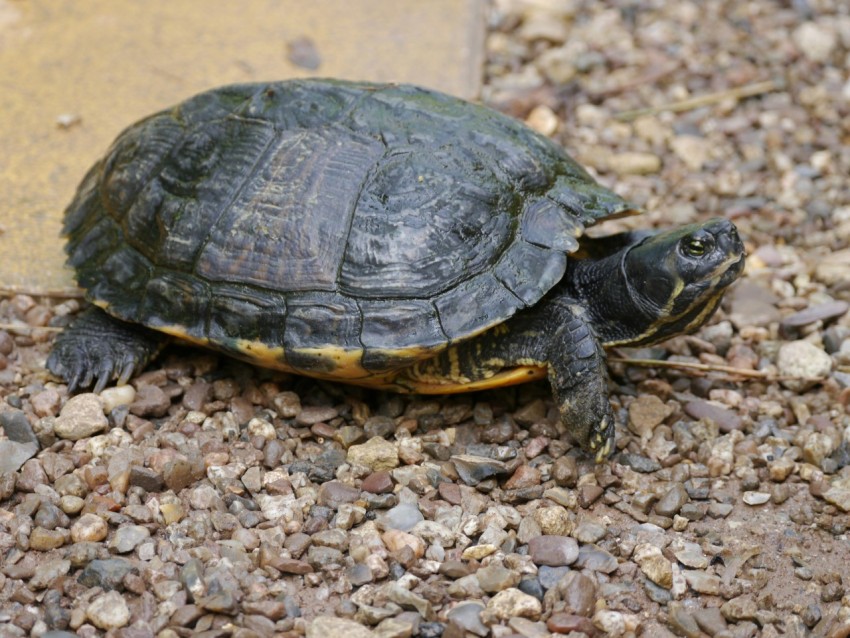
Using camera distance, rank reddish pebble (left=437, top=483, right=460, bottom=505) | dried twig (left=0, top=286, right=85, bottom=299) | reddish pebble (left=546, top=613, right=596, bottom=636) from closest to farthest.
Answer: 1. reddish pebble (left=546, top=613, right=596, bottom=636)
2. reddish pebble (left=437, top=483, right=460, bottom=505)
3. dried twig (left=0, top=286, right=85, bottom=299)

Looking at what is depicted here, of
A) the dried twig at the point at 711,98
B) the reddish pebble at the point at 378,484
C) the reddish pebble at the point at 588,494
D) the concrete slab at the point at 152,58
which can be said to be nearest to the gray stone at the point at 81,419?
the reddish pebble at the point at 378,484

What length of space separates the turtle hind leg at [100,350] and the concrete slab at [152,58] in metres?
0.94

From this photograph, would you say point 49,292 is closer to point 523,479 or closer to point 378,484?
point 378,484

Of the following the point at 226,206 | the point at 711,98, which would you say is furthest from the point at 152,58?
the point at 711,98

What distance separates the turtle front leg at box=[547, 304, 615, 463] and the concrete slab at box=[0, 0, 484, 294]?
3021mm

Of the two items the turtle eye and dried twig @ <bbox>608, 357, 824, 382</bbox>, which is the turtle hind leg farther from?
the turtle eye

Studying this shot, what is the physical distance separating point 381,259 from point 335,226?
28 cm

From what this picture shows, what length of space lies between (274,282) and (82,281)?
44.6 inches

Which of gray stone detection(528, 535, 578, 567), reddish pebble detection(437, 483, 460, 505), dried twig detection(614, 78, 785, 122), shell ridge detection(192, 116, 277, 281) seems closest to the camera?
gray stone detection(528, 535, 578, 567)

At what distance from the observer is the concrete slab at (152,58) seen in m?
5.75

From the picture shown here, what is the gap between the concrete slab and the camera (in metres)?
5.75

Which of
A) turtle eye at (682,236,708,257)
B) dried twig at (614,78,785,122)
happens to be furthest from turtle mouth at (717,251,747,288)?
dried twig at (614,78,785,122)

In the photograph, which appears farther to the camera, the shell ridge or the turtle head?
the shell ridge

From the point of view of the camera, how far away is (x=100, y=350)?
14.6 ft
